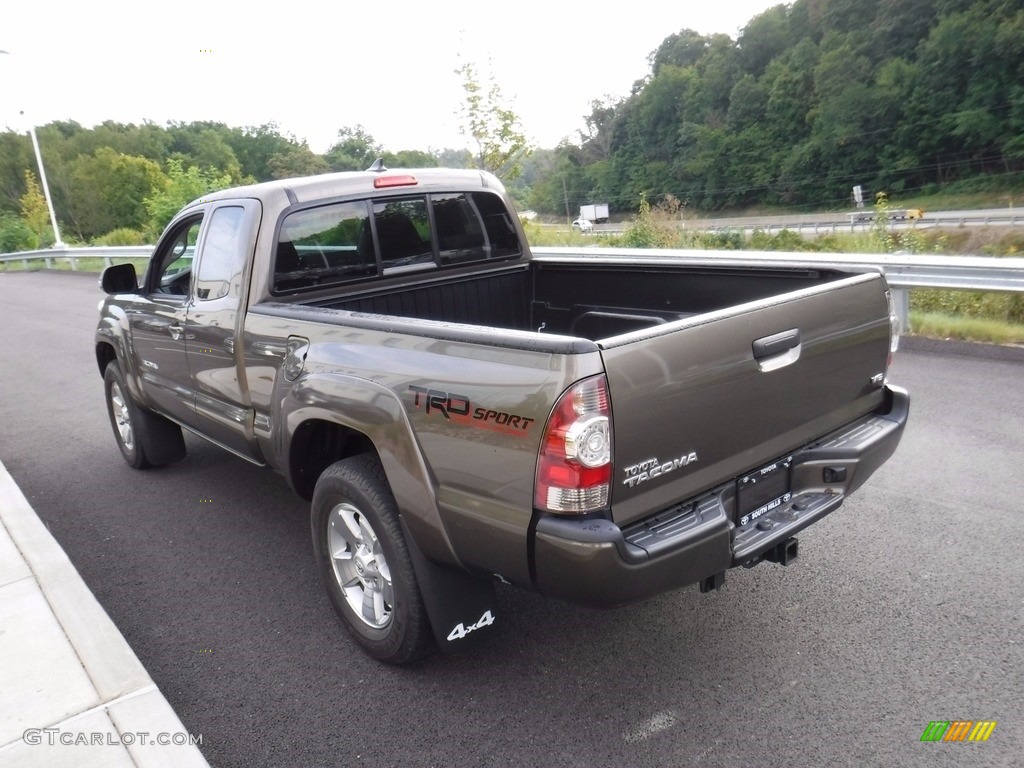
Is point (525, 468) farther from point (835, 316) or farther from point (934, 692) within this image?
point (934, 692)

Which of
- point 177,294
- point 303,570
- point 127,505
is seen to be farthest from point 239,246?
point 127,505

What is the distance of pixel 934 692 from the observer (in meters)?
2.78

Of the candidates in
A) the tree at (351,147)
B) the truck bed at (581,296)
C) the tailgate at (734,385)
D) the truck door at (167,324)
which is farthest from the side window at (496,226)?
the tree at (351,147)

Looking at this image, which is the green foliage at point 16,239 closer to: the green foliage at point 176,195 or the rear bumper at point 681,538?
the green foliage at point 176,195

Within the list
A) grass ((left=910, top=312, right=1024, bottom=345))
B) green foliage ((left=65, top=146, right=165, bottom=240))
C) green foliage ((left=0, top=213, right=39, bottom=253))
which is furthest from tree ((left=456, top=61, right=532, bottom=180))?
green foliage ((left=65, top=146, right=165, bottom=240))

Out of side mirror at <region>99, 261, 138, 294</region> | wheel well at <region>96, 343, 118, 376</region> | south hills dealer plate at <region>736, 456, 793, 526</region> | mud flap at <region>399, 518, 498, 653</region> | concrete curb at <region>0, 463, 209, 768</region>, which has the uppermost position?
side mirror at <region>99, 261, 138, 294</region>

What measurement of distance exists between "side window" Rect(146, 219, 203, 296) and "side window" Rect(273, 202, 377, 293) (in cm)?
99

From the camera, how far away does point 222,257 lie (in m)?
4.20

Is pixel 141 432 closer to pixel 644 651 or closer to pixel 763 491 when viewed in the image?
pixel 644 651

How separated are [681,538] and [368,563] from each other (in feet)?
4.51

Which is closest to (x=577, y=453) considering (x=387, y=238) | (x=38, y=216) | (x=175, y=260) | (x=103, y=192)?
(x=387, y=238)

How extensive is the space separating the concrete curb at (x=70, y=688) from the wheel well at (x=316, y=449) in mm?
982

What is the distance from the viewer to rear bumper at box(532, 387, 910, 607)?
2.38m

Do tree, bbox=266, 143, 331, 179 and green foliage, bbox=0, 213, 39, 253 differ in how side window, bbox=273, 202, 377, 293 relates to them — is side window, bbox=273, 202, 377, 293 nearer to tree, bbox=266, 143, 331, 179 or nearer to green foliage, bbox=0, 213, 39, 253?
tree, bbox=266, 143, 331, 179
